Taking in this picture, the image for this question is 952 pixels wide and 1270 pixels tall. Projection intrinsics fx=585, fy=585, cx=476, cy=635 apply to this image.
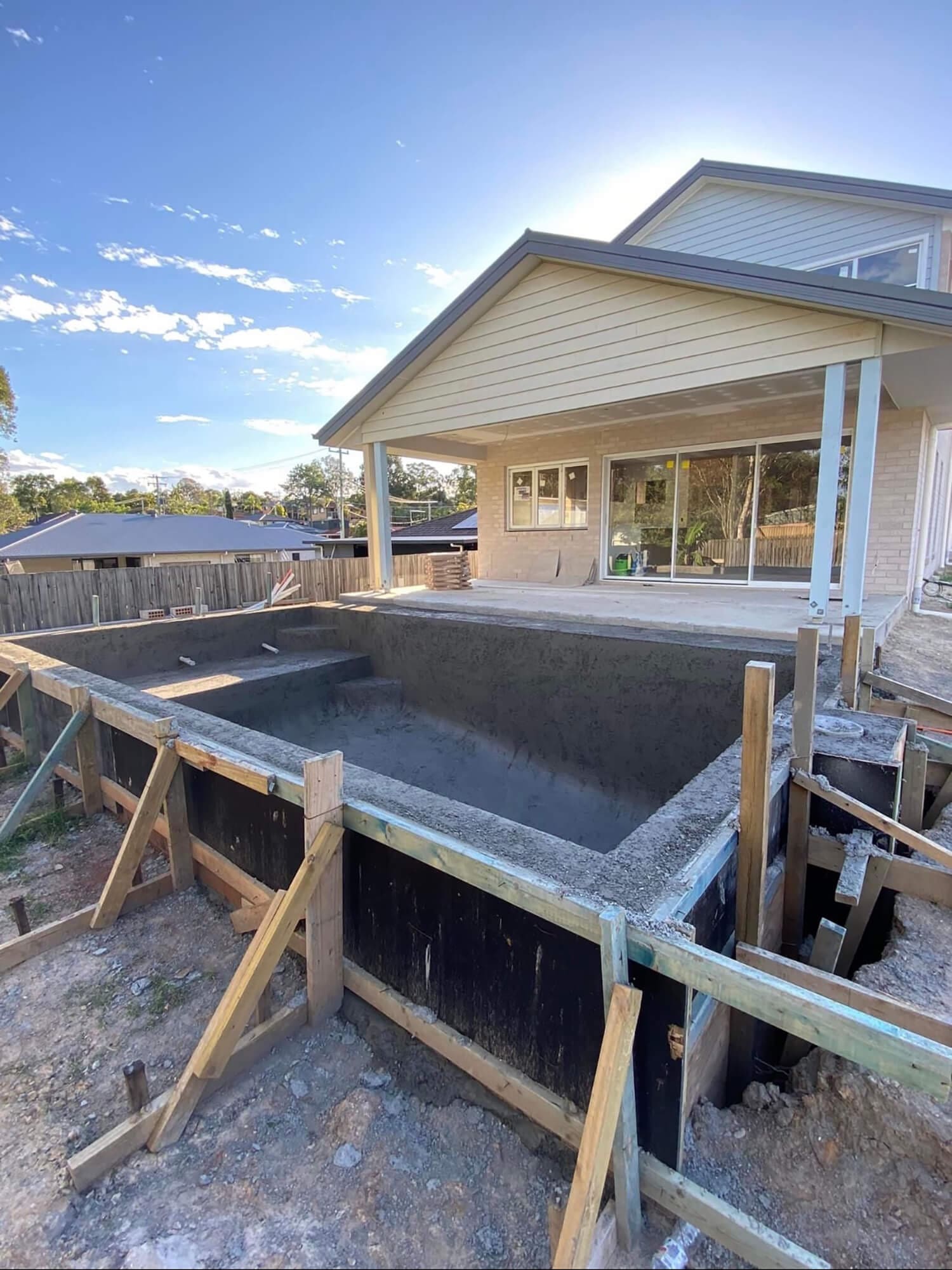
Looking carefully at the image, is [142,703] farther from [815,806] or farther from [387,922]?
[815,806]

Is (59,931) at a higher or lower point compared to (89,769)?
lower

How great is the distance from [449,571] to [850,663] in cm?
662

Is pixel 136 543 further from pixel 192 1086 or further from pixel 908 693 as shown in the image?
pixel 908 693

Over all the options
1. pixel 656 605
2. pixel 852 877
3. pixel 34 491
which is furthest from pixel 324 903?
pixel 34 491

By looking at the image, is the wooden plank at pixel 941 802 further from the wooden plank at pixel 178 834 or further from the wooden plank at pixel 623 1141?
the wooden plank at pixel 178 834

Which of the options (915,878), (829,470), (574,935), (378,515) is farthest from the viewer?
(378,515)

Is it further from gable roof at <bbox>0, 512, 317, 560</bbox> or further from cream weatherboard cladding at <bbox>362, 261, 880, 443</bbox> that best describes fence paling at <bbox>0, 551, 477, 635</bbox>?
gable roof at <bbox>0, 512, 317, 560</bbox>

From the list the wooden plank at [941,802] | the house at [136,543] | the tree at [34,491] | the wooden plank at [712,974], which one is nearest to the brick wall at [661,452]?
the wooden plank at [941,802]

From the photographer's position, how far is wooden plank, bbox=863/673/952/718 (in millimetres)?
4195

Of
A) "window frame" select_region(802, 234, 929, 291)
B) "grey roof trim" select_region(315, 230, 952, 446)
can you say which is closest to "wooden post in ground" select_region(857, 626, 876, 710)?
"grey roof trim" select_region(315, 230, 952, 446)

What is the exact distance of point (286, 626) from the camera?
889 cm

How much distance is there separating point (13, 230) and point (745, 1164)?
2135 cm

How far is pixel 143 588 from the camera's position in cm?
811

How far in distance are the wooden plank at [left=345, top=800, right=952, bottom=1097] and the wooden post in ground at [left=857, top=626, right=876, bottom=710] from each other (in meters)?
3.24
